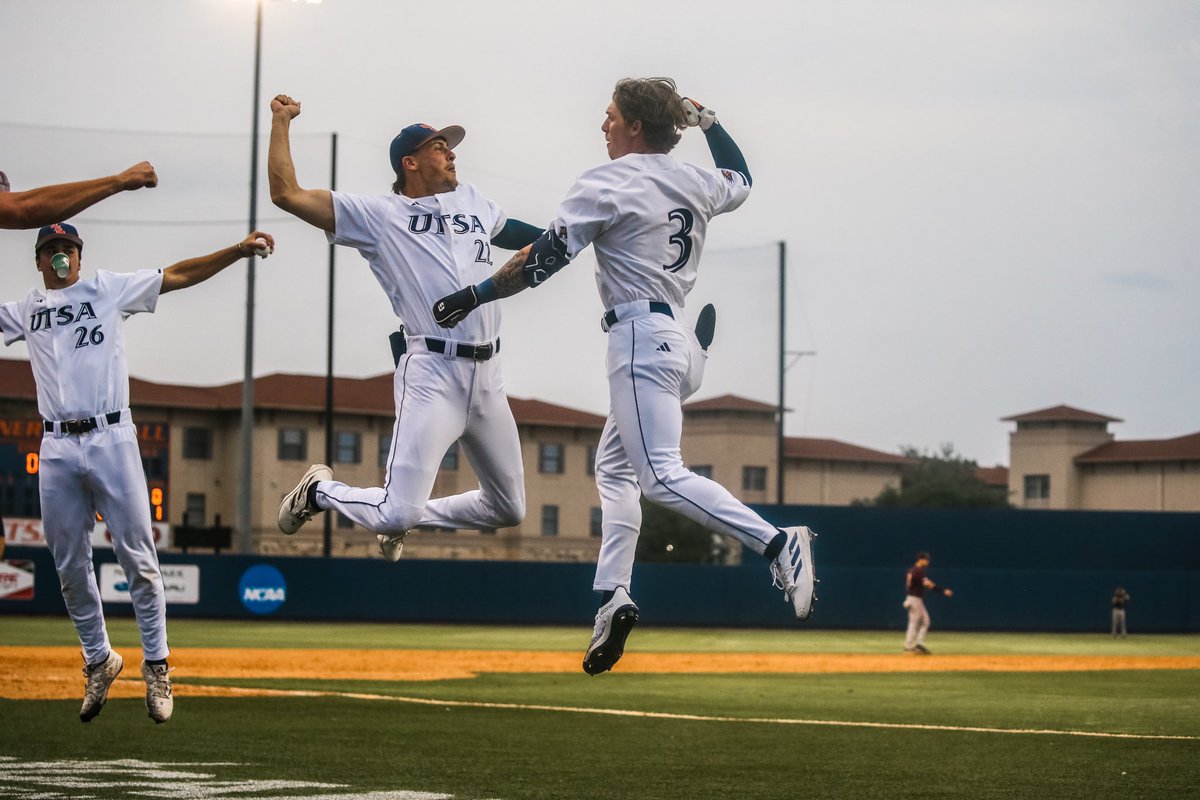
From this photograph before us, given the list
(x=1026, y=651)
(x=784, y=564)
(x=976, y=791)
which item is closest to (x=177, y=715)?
(x=976, y=791)

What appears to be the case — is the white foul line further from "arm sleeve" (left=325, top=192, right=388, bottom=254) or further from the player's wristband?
the player's wristband

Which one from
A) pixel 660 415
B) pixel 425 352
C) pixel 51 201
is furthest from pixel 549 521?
pixel 660 415

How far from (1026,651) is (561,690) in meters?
13.6

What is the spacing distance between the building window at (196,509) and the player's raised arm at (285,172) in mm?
60381

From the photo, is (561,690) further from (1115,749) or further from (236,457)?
(236,457)

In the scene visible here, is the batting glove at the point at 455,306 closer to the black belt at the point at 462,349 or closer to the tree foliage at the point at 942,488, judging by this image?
the black belt at the point at 462,349

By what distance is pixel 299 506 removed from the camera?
7516mm

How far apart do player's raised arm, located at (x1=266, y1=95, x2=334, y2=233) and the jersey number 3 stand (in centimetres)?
159

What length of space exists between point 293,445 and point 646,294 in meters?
61.2

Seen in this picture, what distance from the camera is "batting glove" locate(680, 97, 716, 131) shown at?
697cm

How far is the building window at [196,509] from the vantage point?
65688 mm

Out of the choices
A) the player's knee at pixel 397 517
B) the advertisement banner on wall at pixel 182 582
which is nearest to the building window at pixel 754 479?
the advertisement banner on wall at pixel 182 582

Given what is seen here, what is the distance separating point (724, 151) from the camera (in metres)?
7.38

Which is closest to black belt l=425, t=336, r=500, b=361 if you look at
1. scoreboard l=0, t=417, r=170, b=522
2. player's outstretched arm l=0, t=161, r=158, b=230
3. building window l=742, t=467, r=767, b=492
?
player's outstretched arm l=0, t=161, r=158, b=230
